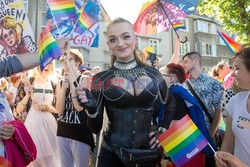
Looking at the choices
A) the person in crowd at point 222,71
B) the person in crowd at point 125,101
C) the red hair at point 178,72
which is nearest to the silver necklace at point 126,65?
the person in crowd at point 125,101

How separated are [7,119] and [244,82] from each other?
199 centimetres

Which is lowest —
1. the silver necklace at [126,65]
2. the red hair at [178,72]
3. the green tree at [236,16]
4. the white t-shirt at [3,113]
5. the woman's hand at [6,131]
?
the woman's hand at [6,131]

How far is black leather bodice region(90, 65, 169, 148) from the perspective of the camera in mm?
2336

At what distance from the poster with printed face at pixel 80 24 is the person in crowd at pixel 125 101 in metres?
0.63

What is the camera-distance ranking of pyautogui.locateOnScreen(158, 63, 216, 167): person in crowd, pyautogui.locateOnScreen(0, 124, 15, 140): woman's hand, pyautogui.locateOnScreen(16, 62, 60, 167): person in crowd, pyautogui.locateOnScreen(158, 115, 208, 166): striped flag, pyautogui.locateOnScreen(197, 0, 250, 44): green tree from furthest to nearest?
pyautogui.locateOnScreen(197, 0, 250, 44): green tree < pyautogui.locateOnScreen(16, 62, 60, 167): person in crowd < pyautogui.locateOnScreen(158, 63, 216, 167): person in crowd < pyautogui.locateOnScreen(0, 124, 15, 140): woman's hand < pyautogui.locateOnScreen(158, 115, 208, 166): striped flag

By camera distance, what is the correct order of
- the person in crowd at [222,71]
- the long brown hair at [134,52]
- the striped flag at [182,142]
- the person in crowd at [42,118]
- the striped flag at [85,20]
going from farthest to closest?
the person in crowd at [222,71] < the person in crowd at [42,118] < the striped flag at [85,20] < the long brown hair at [134,52] < the striped flag at [182,142]

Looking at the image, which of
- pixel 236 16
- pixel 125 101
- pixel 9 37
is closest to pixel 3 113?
pixel 9 37

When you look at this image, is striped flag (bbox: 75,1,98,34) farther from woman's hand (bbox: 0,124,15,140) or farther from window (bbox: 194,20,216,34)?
window (bbox: 194,20,216,34)

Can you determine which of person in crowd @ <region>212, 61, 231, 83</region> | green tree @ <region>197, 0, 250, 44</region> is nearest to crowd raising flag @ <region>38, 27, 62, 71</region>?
person in crowd @ <region>212, 61, 231, 83</region>

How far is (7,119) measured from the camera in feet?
7.88

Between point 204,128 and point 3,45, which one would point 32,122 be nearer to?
point 3,45

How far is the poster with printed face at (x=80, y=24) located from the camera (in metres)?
2.92

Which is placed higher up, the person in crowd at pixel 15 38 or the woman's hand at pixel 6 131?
the person in crowd at pixel 15 38

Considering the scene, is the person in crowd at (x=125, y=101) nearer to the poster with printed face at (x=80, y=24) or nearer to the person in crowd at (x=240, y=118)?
the person in crowd at (x=240, y=118)
